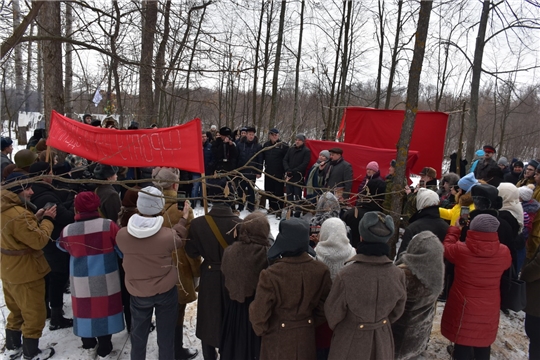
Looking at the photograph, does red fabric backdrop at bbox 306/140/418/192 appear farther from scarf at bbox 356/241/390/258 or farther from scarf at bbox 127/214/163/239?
scarf at bbox 127/214/163/239

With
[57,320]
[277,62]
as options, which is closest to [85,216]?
[57,320]

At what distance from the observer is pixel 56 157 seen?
6.41 meters

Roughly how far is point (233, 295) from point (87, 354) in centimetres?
199

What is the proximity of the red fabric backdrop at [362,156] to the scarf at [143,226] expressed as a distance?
5.30 m

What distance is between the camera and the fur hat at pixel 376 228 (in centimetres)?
265

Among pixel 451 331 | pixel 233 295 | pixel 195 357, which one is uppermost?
pixel 233 295

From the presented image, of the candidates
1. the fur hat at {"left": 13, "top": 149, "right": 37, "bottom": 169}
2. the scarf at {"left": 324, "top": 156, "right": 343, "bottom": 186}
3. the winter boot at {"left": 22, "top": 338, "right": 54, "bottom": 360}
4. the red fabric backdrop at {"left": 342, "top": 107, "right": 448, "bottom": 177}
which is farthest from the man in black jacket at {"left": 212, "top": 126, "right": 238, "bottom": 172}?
the winter boot at {"left": 22, "top": 338, "right": 54, "bottom": 360}

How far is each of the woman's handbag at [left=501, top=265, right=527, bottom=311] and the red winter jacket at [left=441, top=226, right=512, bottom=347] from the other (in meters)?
0.18

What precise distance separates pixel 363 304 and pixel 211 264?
1.51 meters

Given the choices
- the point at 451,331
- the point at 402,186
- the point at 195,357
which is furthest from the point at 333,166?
the point at 195,357

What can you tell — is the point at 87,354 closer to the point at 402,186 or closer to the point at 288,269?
the point at 288,269

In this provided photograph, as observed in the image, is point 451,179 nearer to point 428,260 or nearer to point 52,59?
point 428,260

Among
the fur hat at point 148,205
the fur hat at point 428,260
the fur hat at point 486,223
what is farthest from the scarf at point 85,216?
the fur hat at point 486,223

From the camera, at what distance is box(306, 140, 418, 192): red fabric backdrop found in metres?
7.78
